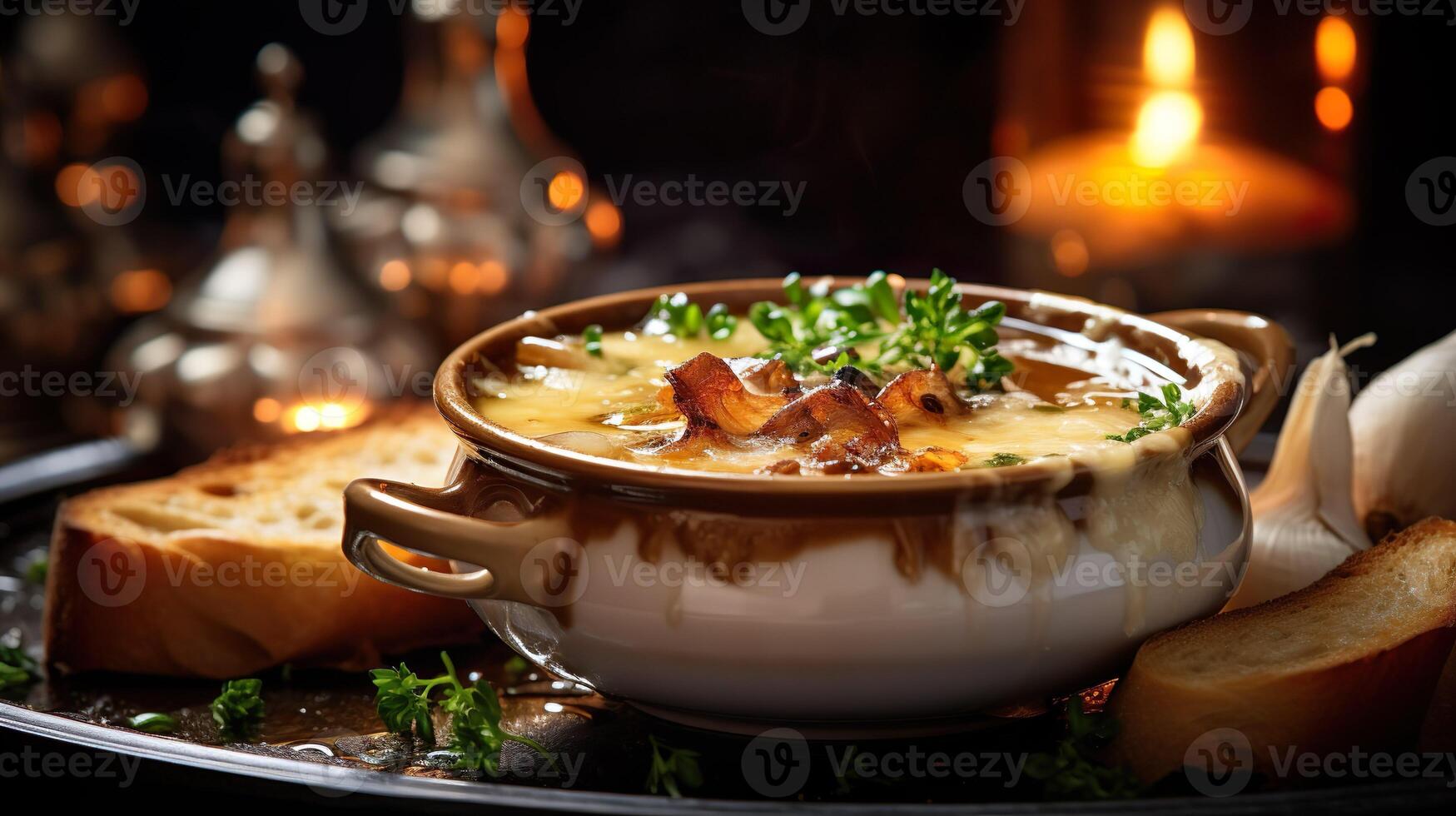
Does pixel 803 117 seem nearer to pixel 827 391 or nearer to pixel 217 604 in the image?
pixel 217 604

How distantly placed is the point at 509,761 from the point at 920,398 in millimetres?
631

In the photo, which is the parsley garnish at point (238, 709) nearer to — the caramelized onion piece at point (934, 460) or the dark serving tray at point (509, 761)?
the dark serving tray at point (509, 761)

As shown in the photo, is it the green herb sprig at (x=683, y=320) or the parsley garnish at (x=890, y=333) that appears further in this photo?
the green herb sprig at (x=683, y=320)

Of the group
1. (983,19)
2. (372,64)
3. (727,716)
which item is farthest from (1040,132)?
(727,716)

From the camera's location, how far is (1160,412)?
174cm

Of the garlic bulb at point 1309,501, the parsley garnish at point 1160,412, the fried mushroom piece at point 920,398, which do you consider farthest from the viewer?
the garlic bulb at point 1309,501

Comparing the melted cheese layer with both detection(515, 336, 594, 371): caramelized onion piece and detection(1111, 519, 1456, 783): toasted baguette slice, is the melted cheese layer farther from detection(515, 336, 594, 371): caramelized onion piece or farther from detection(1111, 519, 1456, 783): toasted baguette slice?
detection(1111, 519, 1456, 783): toasted baguette slice

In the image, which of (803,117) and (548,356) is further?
(803,117)

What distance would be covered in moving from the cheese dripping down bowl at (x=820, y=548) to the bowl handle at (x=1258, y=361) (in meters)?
0.29

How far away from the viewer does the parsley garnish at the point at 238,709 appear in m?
1.73

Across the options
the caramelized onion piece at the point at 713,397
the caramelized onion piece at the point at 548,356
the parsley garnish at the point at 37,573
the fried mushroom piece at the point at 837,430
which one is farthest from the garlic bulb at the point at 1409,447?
the parsley garnish at the point at 37,573

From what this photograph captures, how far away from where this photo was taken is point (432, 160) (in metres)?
4.35

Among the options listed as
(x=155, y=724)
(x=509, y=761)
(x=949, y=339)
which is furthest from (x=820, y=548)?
(x=155, y=724)

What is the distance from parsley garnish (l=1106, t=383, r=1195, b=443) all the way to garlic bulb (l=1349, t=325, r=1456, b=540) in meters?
0.56
